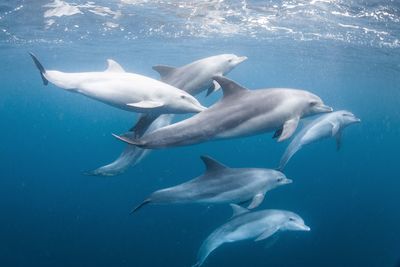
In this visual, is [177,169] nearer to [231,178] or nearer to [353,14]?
[353,14]

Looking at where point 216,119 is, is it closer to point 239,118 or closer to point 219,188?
point 239,118

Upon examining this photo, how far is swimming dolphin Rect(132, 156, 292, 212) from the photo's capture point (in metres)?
8.55

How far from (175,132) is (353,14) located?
16930 mm

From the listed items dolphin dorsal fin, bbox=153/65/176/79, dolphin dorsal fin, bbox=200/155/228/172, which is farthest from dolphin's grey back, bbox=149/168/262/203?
dolphin dorsal fin, bbox=153/65/176/79

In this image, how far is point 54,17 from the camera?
75.2 ft

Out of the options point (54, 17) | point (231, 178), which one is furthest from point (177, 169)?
point (231, 178)

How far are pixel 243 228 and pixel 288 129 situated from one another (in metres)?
5.28

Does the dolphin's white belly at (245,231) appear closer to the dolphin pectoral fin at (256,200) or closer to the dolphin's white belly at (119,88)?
the dolphin pectoral fin at (256,200)

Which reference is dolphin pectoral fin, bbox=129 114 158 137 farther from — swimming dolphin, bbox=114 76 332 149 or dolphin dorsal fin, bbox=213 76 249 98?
dolphin dorsal fin, bbox=213 76 249 98

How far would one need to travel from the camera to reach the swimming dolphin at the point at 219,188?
8555 millimetres

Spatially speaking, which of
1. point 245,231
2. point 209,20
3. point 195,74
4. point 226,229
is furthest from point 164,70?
point 209,20

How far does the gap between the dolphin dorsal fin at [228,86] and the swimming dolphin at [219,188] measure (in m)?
2.63

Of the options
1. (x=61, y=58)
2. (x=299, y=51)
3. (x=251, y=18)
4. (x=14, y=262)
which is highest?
(x=251, y=18)

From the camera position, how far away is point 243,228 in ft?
34.6
